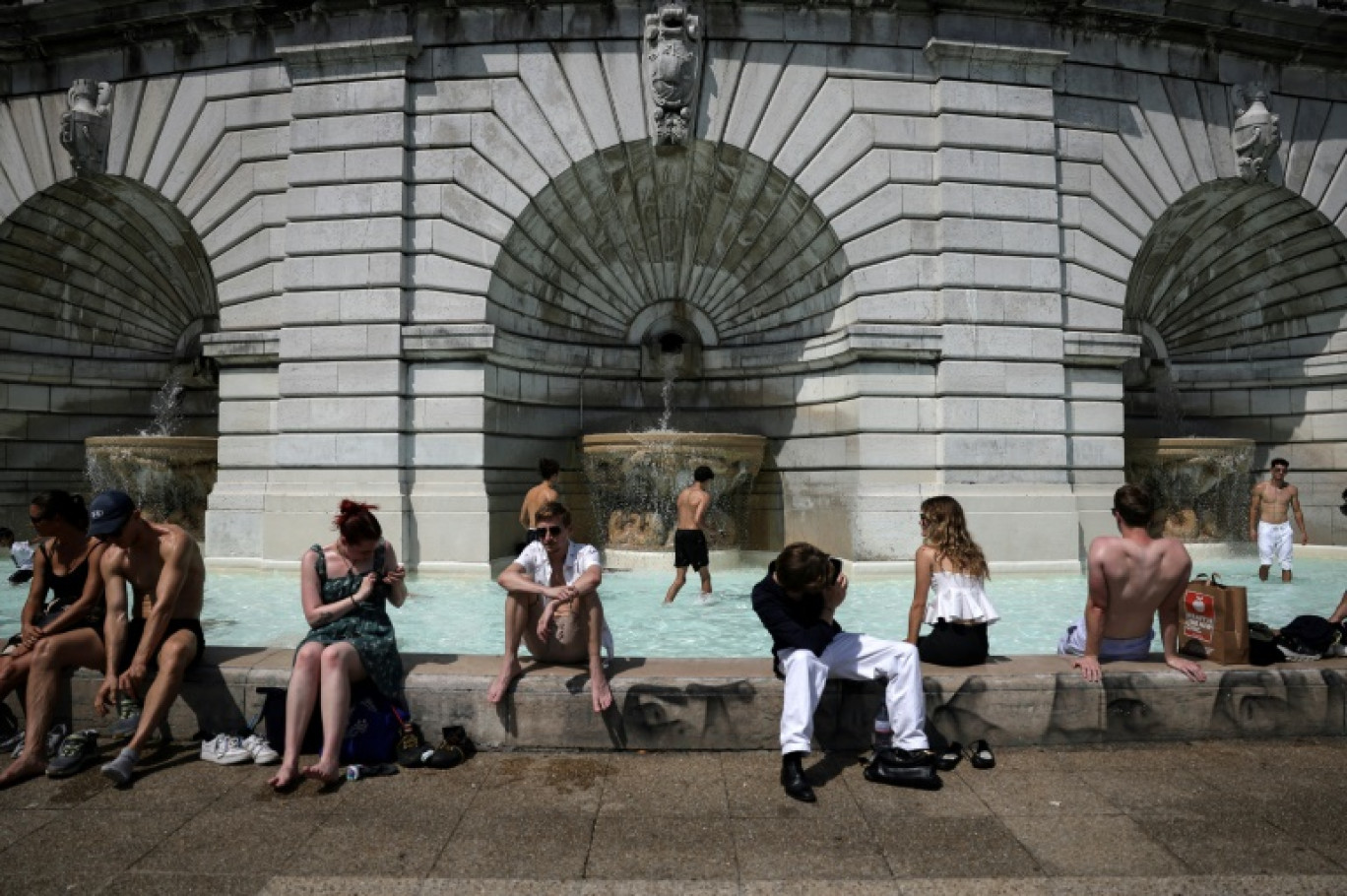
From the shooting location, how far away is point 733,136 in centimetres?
1285

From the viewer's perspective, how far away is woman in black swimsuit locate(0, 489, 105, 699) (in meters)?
4.88

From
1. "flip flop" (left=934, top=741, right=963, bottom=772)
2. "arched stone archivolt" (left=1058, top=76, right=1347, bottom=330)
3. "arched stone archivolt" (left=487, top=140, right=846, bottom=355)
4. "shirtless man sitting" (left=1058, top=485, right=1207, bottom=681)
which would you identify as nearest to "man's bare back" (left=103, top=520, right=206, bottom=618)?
"flip flop" (left=934, top=741, right=963, bottom=772)

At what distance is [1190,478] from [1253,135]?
17.9 feet

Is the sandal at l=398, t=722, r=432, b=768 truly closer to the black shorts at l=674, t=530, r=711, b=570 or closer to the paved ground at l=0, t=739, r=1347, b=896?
the paved ground at l=0, t=739, r=1347, b=896

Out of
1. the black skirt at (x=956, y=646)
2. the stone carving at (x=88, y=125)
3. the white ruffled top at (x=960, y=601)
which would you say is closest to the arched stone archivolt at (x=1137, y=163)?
the white ruffled top at (x=960, y=601)

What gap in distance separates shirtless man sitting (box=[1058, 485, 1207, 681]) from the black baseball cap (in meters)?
5.57

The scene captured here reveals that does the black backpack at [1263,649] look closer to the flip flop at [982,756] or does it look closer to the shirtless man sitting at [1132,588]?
the shirtless man sitting at [1132,588]

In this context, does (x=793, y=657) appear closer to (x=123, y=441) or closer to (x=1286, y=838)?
(x=1286, y=838)

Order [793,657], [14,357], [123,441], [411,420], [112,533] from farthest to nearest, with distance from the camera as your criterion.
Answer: [14,357], [123,441], [411,420], [112,533], [793,657]

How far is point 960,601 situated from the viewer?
522cm

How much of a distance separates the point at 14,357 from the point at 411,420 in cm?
879

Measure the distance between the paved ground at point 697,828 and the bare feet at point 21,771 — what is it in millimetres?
58

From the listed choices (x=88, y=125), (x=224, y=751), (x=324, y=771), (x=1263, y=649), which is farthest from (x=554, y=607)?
(x=88, y=125)

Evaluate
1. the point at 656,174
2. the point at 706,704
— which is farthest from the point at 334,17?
the point at 706,704
